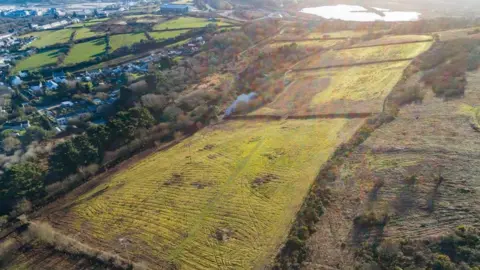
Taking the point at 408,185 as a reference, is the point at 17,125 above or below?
below

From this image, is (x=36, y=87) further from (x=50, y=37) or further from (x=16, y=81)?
(x=50, y=37)

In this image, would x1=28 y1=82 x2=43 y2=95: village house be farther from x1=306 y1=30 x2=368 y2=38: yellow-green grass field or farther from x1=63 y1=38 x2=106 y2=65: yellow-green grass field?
x1=306 y1=30 x2=368 y2=38: yellow-green grass field

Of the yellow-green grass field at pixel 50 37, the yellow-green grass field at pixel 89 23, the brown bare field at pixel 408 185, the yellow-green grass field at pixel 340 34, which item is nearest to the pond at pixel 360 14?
the yellow-green grass field at pixel 340 34

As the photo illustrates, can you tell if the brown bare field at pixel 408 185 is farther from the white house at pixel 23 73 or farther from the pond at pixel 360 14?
the white house at pixel 23 73

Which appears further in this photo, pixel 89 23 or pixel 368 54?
pixel 89 23

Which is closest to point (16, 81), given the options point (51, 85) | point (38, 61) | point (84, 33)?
point (51, 85)

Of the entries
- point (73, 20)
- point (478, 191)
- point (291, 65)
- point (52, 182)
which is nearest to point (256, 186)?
point (478, 191)

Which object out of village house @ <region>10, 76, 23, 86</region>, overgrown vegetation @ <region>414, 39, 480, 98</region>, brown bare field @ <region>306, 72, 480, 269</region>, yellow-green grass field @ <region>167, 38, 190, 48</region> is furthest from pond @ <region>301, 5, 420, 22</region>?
village house @ <region>10, 76, 23, 86</region>
